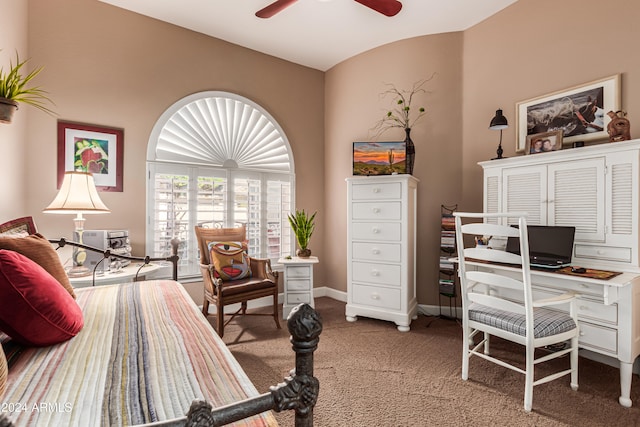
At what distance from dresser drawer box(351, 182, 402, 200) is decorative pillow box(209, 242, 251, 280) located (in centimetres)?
136

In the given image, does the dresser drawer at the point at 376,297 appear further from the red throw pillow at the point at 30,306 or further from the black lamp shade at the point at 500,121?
the red throw pillow at the point at 30,306

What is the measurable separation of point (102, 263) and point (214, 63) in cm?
246

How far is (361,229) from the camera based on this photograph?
138 inches

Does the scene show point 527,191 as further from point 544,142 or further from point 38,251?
point 38,251

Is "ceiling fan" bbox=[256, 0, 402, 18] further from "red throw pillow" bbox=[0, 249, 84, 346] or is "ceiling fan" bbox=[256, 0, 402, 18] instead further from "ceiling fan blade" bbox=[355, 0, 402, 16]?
"red throw pillow" bbox=[0, 249, 84, 346]

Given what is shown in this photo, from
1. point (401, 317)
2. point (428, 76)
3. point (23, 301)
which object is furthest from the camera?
point (428, 76)

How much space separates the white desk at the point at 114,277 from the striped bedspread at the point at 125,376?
1.05 metres

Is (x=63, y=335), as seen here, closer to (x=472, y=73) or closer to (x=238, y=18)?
(x=238, y=18)

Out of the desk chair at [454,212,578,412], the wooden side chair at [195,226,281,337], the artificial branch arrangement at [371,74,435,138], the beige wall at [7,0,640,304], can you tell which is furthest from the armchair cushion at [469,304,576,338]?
the artificial branch arrangement at [371,74,435,138]

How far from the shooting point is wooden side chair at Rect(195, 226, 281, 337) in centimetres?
298

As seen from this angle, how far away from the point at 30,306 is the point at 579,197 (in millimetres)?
3309

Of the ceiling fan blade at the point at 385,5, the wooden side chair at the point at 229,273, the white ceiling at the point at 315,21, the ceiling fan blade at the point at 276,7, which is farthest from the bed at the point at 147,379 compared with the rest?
the white ceiling at the point at 315,21

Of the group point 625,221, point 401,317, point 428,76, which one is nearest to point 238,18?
point 428,76

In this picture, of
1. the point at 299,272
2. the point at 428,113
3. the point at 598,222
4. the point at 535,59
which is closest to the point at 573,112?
the point at 535,59
